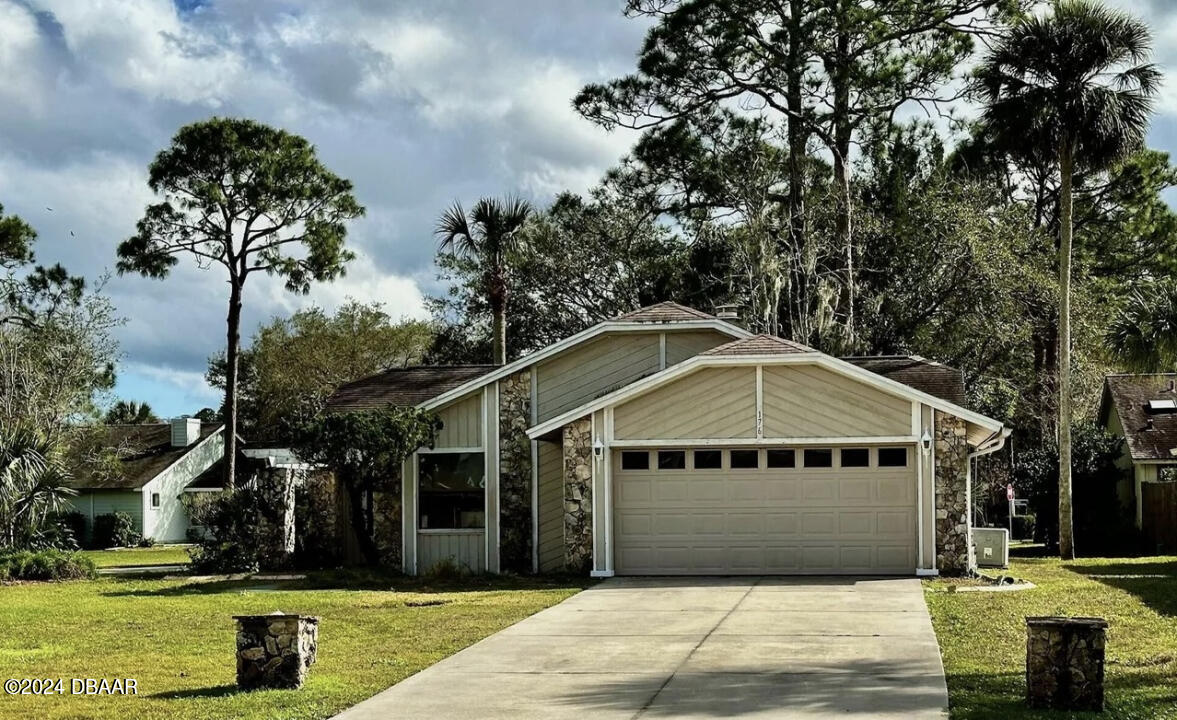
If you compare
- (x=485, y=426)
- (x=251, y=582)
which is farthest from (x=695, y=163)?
(x=251, y=582)

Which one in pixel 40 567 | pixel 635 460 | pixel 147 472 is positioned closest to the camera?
pixel 635 460

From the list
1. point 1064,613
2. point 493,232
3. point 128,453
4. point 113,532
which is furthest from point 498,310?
point 128,453

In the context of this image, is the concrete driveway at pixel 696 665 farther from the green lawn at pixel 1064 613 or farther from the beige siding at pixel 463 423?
the beige siding at pixel 463 423

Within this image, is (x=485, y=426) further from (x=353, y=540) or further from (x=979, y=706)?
(x=979, y=706)

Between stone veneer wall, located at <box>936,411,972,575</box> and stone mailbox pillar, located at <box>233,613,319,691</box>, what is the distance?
12.8 m

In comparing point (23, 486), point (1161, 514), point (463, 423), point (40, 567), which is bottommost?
point (40, 567)

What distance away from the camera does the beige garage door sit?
21.0 metres

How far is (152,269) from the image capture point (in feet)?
128

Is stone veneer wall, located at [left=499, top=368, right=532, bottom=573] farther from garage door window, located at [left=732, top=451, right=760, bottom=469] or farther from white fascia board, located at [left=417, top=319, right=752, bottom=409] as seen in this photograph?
garage door window, located at [left=732, top=451, right=760, bottom=469]

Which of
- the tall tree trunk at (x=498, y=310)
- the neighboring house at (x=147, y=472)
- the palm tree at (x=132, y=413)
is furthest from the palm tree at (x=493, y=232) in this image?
the palm tree at (x=132, y=413)

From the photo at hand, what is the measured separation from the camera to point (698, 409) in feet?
69.5

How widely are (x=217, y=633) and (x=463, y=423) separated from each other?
383 inches

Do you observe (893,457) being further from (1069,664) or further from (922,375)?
(1069,664)

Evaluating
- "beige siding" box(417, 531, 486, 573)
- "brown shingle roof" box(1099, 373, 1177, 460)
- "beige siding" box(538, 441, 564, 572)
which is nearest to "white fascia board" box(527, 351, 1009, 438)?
"beige siding" box(538, 441, 564, 572)
